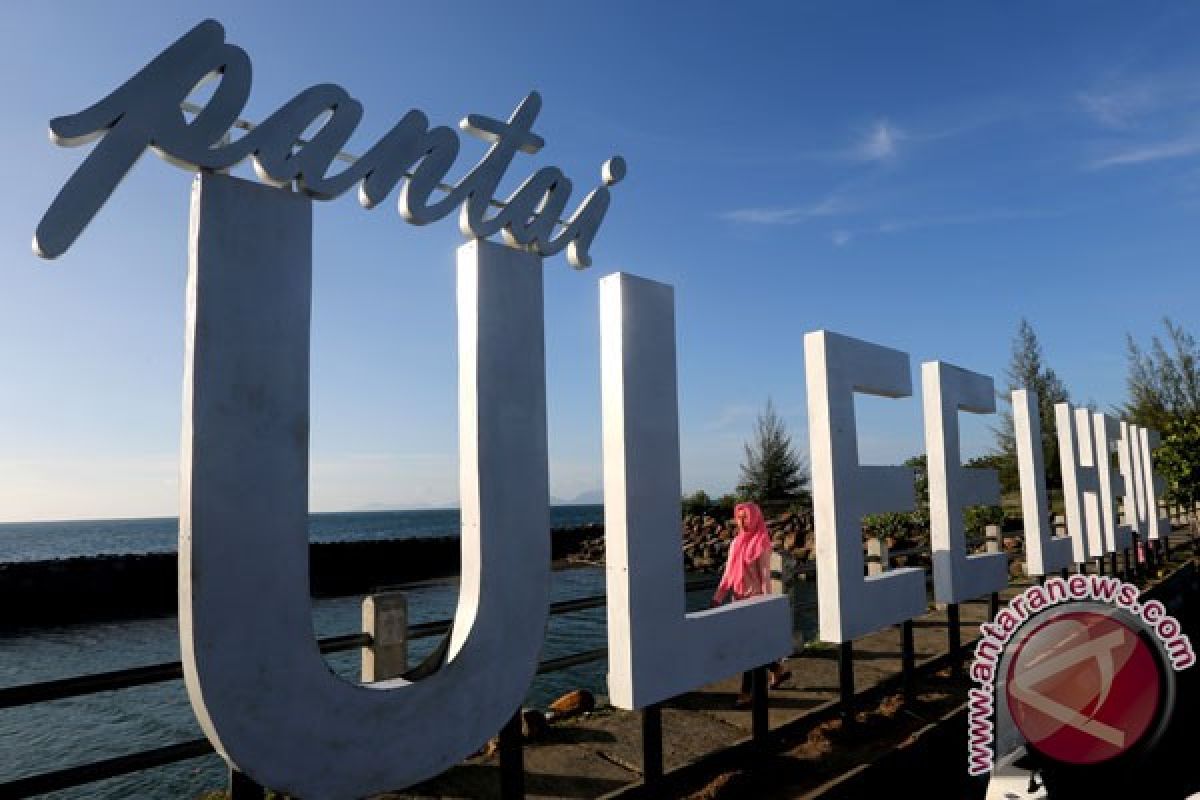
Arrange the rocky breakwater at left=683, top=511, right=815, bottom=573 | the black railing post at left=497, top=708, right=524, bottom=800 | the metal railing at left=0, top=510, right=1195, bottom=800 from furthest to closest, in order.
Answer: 1. the rocky breakwater at left=683, top=511, right=815, bottom=573
2. the black railing post at left=497, top=708, right=524, bottom=800
3. the metal railing at left=0, top=510, right=1195, bottom=800

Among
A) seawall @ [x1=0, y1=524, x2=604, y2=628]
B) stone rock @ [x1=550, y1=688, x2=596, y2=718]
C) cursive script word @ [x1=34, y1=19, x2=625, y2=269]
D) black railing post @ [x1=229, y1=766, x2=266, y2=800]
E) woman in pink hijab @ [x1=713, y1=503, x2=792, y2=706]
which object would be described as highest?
cursive script word @ [x1=34, y1=19, x2=625, y2=269]

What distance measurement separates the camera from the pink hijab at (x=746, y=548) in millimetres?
6621

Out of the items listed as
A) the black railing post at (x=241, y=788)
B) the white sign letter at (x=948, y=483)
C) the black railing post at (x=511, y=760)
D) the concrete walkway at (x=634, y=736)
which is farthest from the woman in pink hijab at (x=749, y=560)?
the black railing post at (x=241, y=788)

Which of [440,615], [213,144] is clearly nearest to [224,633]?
[213,144]

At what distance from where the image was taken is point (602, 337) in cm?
442

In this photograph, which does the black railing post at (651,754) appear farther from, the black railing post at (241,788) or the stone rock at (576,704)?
the stone rock at (576,704)

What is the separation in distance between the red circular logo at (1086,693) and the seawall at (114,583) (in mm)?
26197

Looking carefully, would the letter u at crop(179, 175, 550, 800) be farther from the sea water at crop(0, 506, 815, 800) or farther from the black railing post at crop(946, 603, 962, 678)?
the black railing post at crop(946, 603, 962, 678)

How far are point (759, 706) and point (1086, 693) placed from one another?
11.3ft

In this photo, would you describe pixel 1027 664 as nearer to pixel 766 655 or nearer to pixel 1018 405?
pixel 766 655

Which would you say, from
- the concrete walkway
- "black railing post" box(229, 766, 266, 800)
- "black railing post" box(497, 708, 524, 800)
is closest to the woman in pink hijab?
the concrete walkway

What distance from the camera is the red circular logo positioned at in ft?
7.11

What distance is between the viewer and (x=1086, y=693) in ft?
7.23

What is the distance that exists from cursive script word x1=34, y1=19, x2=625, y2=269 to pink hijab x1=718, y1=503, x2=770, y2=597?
10.7 feet
